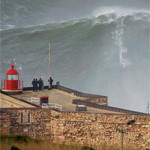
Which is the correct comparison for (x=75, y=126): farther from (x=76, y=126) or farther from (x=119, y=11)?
(x=119, y=11)

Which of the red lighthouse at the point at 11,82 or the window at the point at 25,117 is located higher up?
the red lighthouse at the point at 11,82

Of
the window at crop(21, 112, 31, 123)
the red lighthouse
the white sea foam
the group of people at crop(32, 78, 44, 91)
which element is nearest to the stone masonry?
the window at crop(21, 112, 31, 123)

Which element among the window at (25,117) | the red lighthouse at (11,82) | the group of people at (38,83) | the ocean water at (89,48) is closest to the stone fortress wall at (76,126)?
the window at (25,117)

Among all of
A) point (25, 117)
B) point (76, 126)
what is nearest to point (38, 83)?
point (25, 117)

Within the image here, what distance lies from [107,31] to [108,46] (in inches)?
169

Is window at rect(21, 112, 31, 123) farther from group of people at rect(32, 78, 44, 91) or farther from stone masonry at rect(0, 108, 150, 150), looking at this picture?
group of people at rect(32, 78, 44, 91)

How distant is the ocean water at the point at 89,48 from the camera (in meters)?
68.7

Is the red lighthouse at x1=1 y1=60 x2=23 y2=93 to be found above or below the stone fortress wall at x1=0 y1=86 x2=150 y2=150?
above

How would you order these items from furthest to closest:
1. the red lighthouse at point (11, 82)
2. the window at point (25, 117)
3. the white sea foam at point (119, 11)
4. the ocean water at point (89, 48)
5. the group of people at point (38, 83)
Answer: the white sea foam at point (119, 11)
the ocean water at point (89, 48)
the group of people at point (38, 83)
the red lighthouse at point (11, 82)
the window at point (25, 117)

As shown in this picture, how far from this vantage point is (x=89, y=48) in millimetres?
79312

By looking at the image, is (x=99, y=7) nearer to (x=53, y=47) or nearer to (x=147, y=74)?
(x=53, y=47)

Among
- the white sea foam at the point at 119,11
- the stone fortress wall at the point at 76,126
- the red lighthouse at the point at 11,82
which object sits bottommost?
the stone fortress wall at the point at 76,126

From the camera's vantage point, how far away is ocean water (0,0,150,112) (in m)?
68.7

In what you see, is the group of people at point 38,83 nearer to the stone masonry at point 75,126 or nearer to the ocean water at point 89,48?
the stone masonry at point 75,126
